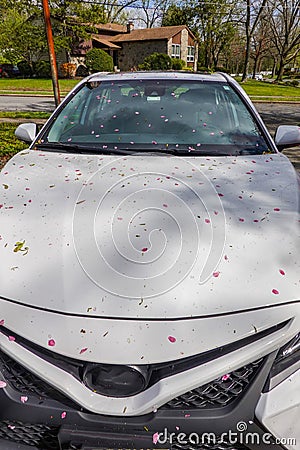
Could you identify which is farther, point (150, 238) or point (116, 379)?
point (150, 238)

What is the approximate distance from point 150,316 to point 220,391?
1.12 feet

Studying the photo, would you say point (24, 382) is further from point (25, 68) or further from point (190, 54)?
point (190, 54)

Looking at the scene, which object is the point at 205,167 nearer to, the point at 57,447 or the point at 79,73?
the point at 57,447

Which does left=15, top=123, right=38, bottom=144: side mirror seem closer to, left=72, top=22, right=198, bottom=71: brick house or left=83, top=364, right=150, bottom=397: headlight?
left=83, top=364, right=150, bottom=397: headlight

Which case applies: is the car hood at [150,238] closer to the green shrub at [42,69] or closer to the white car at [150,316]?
the white car at [150,316]

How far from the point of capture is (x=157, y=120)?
2.85m

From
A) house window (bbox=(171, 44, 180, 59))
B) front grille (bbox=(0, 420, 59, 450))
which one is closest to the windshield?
front grille (bbox=(0, 420, 59, 450))

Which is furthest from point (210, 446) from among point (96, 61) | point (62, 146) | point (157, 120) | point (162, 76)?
point (96, 61)

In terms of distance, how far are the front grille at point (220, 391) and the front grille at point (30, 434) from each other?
44cm

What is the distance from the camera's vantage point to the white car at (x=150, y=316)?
4.34 ft

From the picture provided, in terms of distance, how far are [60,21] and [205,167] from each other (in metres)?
30.3

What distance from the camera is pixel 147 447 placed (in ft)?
4.33

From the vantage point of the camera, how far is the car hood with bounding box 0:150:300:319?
144 cm

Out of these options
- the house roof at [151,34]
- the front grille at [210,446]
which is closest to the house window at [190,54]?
the house roof at [151,34]
